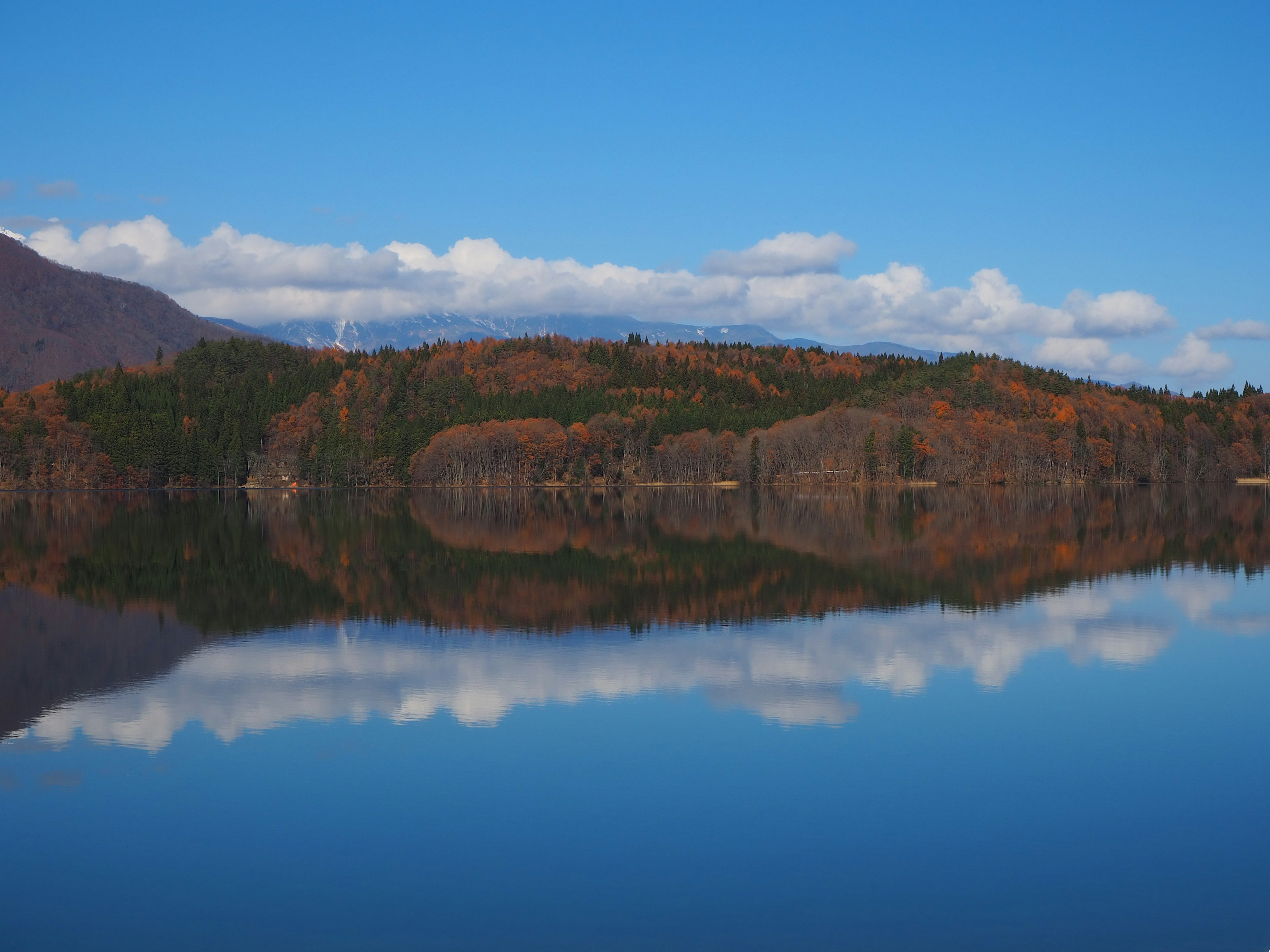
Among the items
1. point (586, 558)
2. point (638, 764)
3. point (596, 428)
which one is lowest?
point (638, 764)

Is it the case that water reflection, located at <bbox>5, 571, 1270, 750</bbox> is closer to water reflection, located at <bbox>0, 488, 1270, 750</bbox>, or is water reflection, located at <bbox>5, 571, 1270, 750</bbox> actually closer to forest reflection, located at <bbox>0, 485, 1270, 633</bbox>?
water reflection, located at <bbox>0, 488, 1270, 750</bbox>

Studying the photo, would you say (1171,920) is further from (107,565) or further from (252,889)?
(107,565)

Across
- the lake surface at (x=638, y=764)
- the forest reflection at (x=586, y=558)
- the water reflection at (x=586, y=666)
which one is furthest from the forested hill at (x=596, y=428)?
the water reflection at (x=586, y=666)

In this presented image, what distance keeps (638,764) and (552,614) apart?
469 inches

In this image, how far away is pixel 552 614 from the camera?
25578 mm

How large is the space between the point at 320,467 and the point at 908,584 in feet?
424

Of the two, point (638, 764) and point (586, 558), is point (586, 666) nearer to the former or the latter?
point (638, 764)

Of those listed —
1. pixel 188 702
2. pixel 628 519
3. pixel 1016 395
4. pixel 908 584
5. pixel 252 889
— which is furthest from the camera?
pixel 1016 395

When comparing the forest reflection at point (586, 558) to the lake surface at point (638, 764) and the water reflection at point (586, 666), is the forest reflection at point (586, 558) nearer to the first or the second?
the lake surface at point (638, 764)

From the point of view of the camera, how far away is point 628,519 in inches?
2509

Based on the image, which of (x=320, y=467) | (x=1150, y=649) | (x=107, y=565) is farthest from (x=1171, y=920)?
(x=320, y=467)

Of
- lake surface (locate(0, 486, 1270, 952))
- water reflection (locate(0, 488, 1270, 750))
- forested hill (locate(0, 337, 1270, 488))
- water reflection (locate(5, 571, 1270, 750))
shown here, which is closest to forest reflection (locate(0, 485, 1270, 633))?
water reflection (locate(0, 488, 1270, 750))

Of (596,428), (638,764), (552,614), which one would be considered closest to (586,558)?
(552,614)

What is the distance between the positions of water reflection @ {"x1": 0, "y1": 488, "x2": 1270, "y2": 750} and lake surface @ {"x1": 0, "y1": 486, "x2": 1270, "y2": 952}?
150 millimetres
